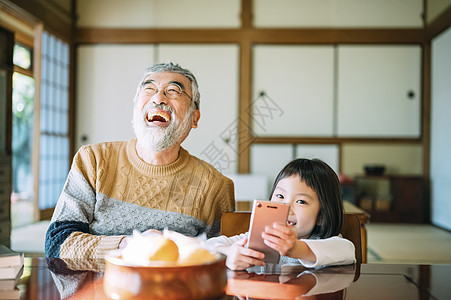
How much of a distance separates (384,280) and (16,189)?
299 inches

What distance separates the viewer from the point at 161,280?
1.97ft

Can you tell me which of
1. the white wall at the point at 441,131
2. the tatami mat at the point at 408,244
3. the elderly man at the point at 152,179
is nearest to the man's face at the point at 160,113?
the elderly man at the point at 152,179

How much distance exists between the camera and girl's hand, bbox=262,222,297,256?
898 mm

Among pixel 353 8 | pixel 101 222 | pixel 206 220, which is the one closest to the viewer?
pixel 101 222

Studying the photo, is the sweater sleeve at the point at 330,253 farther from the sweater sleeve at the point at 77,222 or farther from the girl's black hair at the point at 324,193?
the sweater sleeve at the point at 77,222

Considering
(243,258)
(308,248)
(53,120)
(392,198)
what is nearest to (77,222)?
(243,258)

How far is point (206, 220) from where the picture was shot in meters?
1.57

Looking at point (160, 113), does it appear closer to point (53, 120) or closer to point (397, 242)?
point (397, 242)

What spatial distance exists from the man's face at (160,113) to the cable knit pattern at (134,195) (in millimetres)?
99

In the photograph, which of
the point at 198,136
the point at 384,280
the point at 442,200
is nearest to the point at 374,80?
the point at 442,200

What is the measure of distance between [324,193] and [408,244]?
3155mm

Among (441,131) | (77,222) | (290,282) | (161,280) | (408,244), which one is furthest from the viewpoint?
(441,131)

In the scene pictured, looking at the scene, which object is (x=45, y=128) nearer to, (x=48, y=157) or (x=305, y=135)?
(x=48, y=157)

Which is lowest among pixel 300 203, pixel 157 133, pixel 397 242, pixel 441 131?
pixel 397 242
